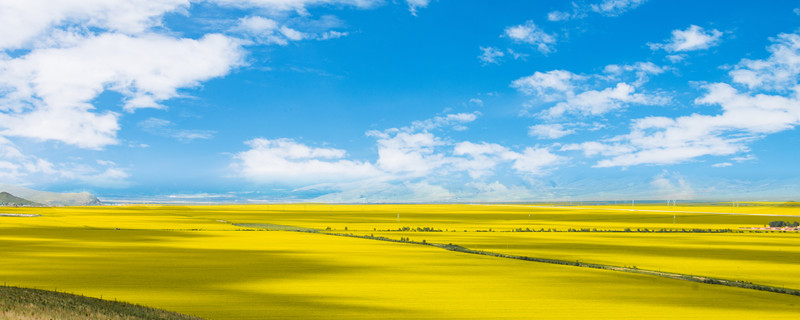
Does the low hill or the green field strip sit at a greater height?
the low hill

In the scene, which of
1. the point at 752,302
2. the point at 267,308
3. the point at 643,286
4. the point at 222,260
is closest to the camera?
the point at 267,308

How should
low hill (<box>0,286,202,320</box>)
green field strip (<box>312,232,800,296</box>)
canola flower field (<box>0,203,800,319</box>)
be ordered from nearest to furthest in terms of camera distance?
low hill (<box>0,286,202,320</box>) < canola flower field (<box>0,203,800,319</box>) < green field strip (<box>312,232,800,296</box>)

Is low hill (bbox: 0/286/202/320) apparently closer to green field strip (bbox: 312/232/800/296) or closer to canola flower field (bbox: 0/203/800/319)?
canola flower field (bbox: 0/203/800/319)

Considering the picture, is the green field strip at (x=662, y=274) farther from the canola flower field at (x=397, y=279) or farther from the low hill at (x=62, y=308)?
the low hill at (x=62, y=308)

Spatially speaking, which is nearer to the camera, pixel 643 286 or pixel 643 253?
pixel 643 286

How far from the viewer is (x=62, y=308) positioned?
11.8 meters

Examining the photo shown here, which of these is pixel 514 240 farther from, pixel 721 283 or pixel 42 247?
pixel 42 247

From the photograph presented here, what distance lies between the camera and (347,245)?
137 ft

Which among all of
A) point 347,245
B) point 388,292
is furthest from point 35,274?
point 347,245

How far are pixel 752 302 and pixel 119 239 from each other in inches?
1542

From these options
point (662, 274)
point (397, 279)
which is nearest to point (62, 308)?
point (397, 279)

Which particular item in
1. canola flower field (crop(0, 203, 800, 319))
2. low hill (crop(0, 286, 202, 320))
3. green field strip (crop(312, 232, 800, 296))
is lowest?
canola flower field (crop(0, 203, 800, 319))

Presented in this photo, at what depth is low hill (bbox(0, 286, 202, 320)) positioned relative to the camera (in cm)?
1095

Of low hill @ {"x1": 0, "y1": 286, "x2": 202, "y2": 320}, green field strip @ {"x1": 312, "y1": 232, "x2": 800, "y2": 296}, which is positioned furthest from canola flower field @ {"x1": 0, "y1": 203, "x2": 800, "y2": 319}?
low hill @ {"x1": 0, "y1": 286, "x2": 202, "y2": 320}
